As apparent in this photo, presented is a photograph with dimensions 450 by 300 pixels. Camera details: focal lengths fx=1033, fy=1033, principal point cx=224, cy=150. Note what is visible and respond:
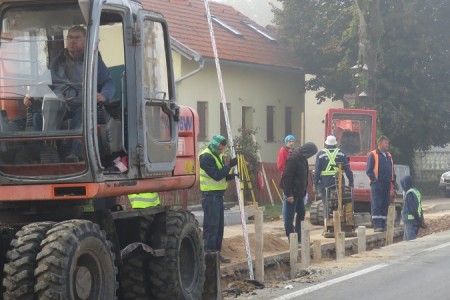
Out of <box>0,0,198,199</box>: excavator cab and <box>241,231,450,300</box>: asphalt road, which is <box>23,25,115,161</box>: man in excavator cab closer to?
<box>0,0,198,199</box>: excavator cab

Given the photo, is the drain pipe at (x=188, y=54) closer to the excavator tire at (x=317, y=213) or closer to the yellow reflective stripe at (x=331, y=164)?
the excavator tire at (x=317, y=213)

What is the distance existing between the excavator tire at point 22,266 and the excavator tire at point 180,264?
6.41 feet

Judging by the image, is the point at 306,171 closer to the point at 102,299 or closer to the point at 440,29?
the point at 102,299

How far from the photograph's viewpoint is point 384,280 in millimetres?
12695

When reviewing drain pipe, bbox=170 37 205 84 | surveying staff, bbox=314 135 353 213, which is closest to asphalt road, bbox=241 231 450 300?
surveying staff, bbox=314 135 353 213

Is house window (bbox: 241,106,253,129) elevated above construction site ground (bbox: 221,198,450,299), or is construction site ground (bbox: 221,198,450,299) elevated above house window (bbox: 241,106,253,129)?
house window (bbox: 241,106,253,129)

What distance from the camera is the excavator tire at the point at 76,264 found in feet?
25.4

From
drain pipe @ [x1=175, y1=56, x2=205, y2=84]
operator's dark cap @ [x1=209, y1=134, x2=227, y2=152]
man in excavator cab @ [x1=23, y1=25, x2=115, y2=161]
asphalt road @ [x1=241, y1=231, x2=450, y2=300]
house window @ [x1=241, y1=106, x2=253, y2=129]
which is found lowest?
asphalt road @ [x1=241, y1=231, x2=450, y2=300]

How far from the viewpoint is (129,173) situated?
907 cm

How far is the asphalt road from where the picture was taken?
11.5m

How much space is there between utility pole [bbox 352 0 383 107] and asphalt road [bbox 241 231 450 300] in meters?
16.5

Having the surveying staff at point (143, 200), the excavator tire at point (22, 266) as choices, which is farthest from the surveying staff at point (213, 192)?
the excavator tire at point (22, 266)

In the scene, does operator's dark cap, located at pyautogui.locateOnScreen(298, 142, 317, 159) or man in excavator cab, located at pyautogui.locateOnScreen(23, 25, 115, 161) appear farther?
operator's dark cap, located at pyautogui.locateOnScreen(298, 142, 317, 159)

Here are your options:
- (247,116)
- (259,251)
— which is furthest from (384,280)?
(247,116)
